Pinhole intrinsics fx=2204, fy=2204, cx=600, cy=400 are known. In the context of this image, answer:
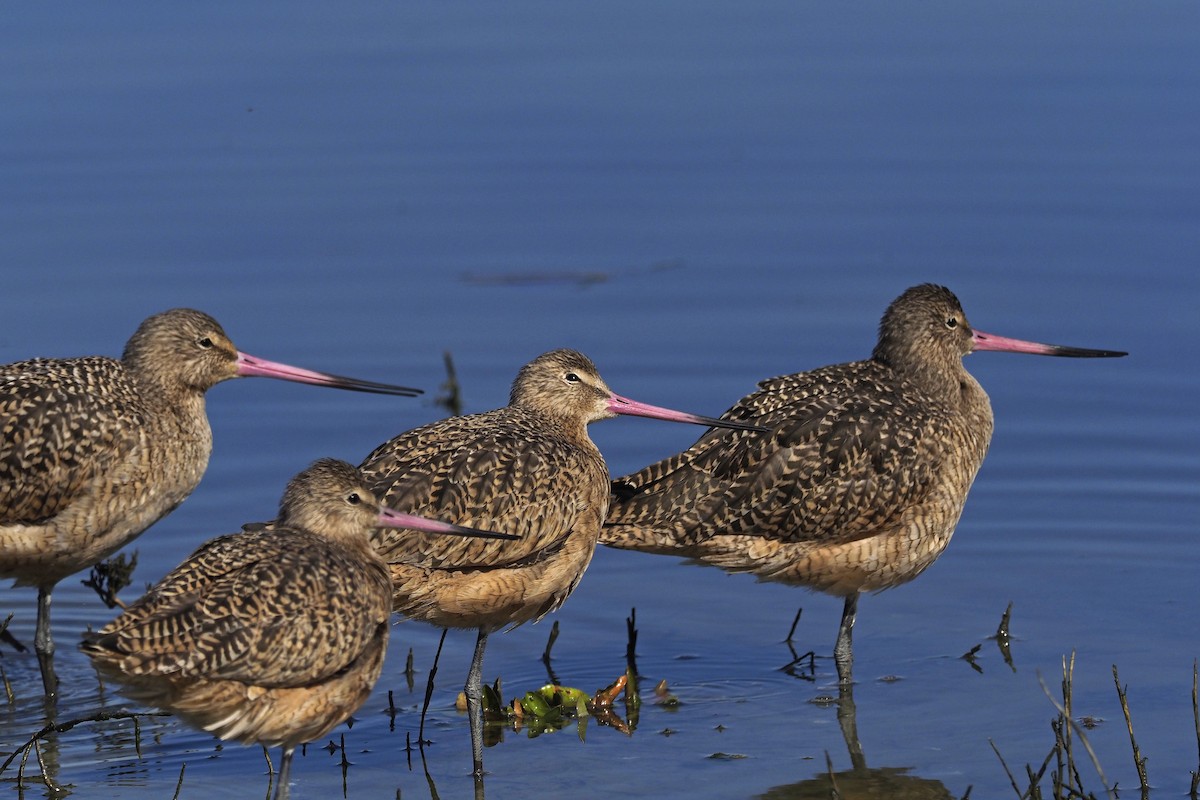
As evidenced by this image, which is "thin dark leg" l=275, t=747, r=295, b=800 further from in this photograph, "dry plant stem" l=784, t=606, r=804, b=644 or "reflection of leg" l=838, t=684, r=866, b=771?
"dry plant stem" l=784, t=606, r=804, b=644

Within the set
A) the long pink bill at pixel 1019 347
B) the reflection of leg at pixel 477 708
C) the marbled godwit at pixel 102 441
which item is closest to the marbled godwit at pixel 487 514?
the reflection of leg at pixel 477 708

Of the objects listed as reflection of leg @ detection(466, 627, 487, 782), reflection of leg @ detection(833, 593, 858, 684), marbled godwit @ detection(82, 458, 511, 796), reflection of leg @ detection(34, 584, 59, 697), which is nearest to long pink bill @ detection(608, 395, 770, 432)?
reflection of leg @ detection(833, 593, 858, 684)

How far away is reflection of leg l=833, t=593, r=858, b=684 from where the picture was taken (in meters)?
8.85

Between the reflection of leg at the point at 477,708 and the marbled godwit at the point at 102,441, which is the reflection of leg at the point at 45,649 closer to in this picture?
the marbled godwit at the point at 102,441

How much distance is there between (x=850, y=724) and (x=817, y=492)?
0.95 m

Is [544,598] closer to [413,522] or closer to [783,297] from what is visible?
[413,522]

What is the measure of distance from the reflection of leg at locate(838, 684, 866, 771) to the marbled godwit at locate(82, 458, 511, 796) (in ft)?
6.55

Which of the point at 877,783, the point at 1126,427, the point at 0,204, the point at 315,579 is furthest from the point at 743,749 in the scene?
the point at 0,204

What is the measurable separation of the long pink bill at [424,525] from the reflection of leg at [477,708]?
0.77 metres

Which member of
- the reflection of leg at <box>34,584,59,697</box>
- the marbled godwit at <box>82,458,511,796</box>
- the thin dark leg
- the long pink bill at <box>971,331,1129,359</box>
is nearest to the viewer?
the marbled godwit at <box>82,458,511,796</box>

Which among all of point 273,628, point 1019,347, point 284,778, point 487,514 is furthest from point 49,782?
point 1019,347

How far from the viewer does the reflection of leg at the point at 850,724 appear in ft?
26.7

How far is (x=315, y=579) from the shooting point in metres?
6.81

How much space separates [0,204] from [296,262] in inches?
72.4
